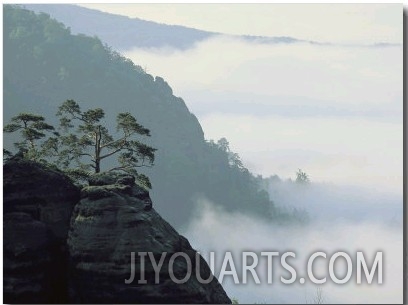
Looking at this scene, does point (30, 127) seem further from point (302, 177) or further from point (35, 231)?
point (302, 177)

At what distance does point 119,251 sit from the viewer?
59.6 ft

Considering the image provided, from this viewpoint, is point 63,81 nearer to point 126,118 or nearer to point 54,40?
point 54,40

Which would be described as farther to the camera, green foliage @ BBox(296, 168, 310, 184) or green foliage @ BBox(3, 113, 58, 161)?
green foliage @ BBox(296, 168, 310, 184)

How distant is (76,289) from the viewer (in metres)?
18.4

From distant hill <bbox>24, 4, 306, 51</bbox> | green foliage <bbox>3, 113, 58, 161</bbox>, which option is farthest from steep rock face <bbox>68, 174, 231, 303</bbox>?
distant hill <bbox>24, 4, 306, 51</bbox>

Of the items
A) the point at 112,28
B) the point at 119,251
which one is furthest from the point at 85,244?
the point at 112,28

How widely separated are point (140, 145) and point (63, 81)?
109254 millimetres

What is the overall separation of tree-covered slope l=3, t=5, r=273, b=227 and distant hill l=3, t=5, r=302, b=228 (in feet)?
0.58

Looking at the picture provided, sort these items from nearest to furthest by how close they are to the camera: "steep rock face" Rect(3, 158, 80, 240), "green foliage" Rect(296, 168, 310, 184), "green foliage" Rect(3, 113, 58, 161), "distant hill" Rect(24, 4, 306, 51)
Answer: "steep rock face" Rect(3, 158, 80, 240), "green foliage" Rect(3, 113, 58, 161), "distant hill" Rect(24, 4, 306, 51), "green foliage" Rect(296, 168, 310, 184)

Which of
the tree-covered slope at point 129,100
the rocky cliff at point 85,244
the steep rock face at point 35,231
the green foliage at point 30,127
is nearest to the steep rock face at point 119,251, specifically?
the rocky cliff at point 85,244

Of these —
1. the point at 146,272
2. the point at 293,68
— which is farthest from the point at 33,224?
the point at 293,68

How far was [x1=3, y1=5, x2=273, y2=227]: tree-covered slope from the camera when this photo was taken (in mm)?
124188

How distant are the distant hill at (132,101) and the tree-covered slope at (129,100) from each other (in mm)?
175

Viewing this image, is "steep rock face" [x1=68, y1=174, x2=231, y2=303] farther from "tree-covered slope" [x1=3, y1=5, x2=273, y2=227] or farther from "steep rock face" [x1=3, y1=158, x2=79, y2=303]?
"tree-covered slope" [x1=3, y1=5, x2=273, y2=227]
